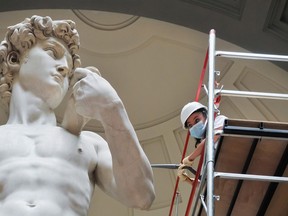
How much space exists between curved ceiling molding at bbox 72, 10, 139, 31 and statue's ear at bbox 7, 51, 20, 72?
492 centimetres

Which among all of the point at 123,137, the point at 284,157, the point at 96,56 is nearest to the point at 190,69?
the point at 96,56

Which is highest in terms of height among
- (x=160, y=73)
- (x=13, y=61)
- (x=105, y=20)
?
(x=13, y=61)

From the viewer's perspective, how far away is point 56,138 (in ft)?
7.75

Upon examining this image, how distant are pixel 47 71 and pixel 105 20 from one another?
5256 mm

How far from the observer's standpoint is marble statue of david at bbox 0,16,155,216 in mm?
2186

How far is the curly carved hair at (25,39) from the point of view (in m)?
2.65

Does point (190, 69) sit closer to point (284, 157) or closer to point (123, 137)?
point (284, 157)

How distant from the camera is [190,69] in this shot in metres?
8.03

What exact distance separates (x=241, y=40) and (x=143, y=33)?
4.35 ft

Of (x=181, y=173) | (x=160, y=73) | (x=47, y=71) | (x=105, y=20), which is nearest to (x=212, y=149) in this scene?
(x=47, y=71)

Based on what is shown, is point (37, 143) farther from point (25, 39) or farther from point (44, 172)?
point (25, 39)

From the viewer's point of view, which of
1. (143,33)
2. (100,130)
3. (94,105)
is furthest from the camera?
(100,130)

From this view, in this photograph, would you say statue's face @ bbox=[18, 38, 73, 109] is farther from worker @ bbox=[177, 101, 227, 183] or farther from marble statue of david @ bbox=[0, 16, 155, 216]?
worker @ bbox=[177, 101, 227, 183]

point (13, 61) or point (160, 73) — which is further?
point (160, 73)
